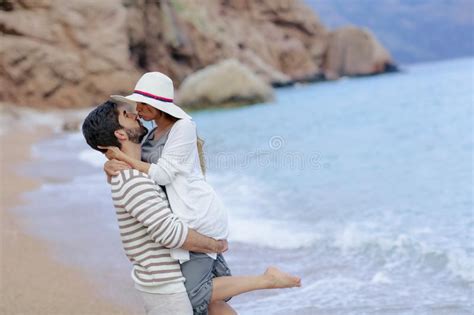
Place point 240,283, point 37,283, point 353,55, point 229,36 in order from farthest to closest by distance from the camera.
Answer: point 353,55, point 229,36, point 37,283, point 240,283

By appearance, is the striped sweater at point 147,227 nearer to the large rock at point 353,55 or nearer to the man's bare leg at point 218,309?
the man's bare leg at point 218,309

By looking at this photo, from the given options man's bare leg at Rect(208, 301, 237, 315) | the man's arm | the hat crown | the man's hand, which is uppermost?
the hat crown

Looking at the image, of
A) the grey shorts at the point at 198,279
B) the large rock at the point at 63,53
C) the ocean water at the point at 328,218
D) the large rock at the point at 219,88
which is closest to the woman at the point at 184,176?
the grey shorts at the point at 198,279

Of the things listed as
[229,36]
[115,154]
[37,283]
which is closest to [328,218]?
[37,283]

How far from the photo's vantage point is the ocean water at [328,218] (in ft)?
16.5

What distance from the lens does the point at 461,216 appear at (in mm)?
7773

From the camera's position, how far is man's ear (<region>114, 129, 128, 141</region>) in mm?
3068

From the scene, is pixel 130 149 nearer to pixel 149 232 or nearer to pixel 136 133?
pixel 136 133

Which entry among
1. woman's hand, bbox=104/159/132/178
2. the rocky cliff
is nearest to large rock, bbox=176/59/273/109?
the rocky cliff

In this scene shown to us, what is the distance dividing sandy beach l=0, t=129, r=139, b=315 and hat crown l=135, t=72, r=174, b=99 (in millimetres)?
2014

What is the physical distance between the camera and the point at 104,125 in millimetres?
3051

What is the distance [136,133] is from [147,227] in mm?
452

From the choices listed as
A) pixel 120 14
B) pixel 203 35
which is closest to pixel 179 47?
pixel 203 35

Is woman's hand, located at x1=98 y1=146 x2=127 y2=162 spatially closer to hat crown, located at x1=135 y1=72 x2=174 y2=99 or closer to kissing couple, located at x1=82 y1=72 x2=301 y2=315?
kissing couple, located at x1=82 y1=72 x2=301 y2=315
